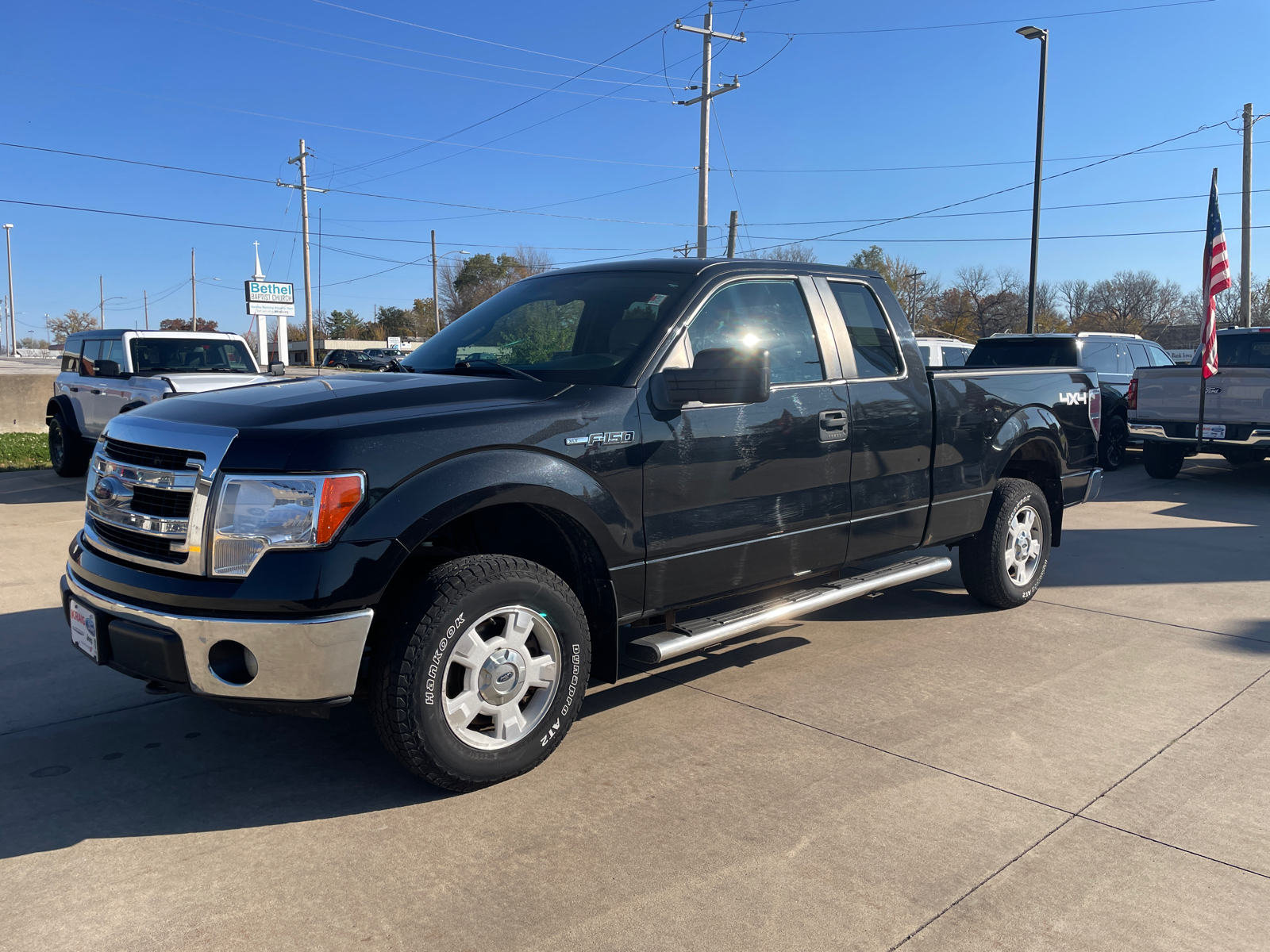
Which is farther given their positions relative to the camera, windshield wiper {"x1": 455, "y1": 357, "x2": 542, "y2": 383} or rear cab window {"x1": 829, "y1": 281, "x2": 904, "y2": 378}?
rear cab window {"x1": 829, "y1": 281, "x2": 904, "y2": 378}

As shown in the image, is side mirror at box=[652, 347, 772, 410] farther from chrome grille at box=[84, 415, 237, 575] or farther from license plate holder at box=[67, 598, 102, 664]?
license plate holder at box=[67, 598, 102, 664]

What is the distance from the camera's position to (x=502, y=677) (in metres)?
3.47

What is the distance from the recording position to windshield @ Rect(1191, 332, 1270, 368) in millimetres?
12594

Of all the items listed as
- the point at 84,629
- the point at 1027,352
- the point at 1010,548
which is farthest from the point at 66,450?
the point at 1027,352

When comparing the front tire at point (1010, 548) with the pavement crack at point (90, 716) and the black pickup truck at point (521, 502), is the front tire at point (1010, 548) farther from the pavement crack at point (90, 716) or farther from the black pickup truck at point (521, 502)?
the pavement crack at point (90, 716)

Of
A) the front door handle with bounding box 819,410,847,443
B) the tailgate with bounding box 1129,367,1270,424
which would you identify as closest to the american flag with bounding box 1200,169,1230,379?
the tailgate with bounding box 1129,367,1270,424

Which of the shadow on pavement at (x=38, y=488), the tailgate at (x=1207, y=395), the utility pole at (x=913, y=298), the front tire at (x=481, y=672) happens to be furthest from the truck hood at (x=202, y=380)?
the utility pole at (x=913, y=298)

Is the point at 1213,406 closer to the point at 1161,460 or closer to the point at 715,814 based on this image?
the point at 1161,460

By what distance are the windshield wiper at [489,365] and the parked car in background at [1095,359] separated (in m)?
11.4

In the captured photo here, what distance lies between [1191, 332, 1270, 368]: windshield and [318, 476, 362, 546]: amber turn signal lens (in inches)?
488

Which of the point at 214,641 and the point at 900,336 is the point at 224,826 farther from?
the point at 900,336

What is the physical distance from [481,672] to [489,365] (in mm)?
1471

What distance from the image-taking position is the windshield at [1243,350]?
1259cm

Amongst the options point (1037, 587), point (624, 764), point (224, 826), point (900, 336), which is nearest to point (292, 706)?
point (224, 826)
